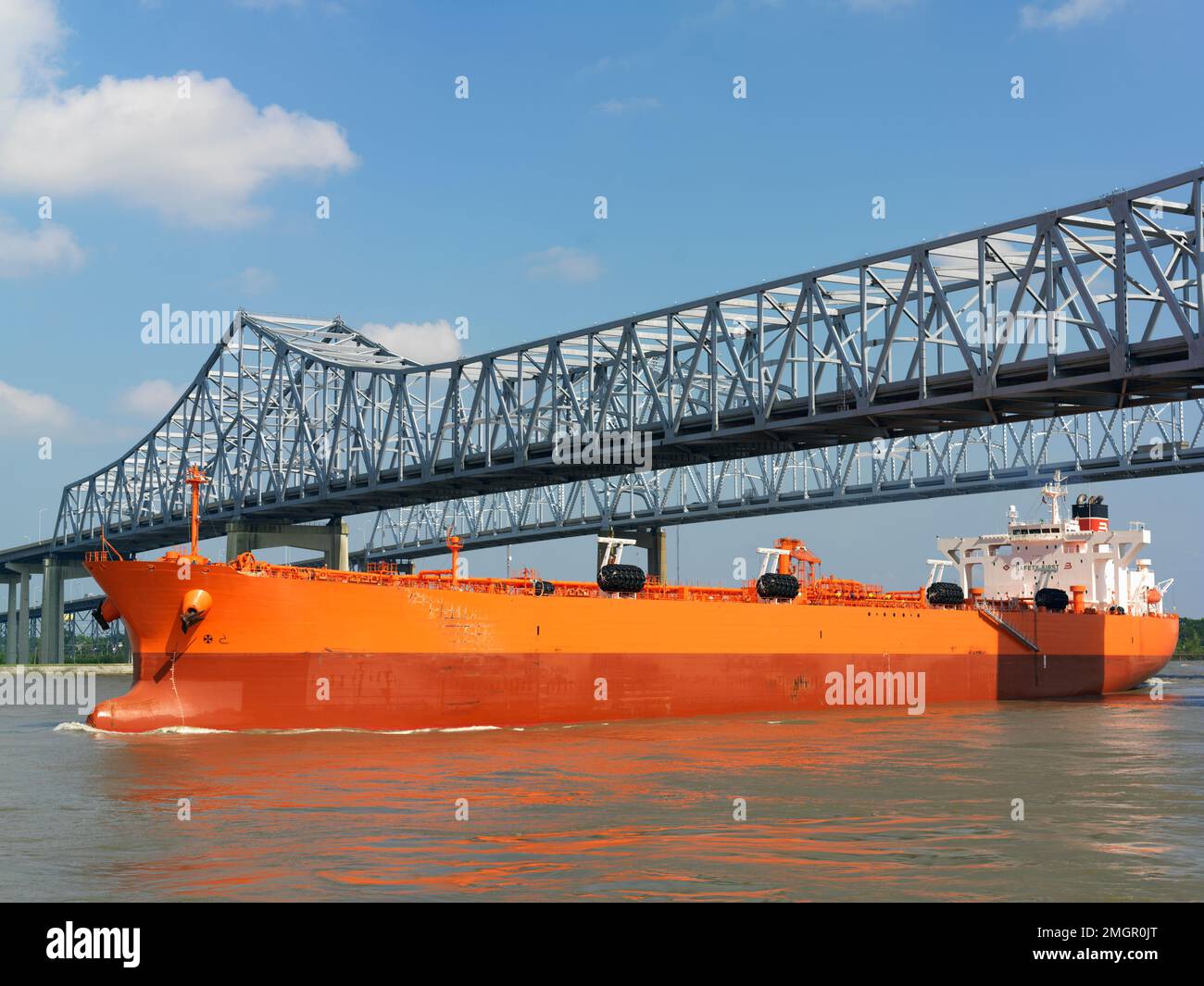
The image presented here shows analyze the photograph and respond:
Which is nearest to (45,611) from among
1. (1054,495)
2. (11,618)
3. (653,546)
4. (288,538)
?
(11,618)

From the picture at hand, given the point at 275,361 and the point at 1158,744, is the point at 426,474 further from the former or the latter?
the point at 1158,744

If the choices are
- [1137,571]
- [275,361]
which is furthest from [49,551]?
[1137,571]

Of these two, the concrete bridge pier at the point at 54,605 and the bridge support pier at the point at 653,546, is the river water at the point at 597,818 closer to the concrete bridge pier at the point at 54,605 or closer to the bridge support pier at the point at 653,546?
the bridge support pier at the point at 653,546

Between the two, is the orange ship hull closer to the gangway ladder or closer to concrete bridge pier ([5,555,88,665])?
the gangway ladder

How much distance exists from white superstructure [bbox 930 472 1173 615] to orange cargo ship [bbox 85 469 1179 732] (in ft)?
9.43

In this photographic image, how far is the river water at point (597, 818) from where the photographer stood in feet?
39.8

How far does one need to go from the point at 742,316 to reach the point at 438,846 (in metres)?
45.3

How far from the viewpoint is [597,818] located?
15695 millimetres

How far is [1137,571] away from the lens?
170 ft

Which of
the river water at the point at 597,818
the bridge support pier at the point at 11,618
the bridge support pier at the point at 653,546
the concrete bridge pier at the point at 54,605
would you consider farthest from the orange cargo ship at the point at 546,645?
the bridge support pier at the point at 11,618

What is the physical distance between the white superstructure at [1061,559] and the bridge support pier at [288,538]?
39.1 metres

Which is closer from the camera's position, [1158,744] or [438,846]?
[438,846]

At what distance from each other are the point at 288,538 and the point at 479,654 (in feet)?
170
